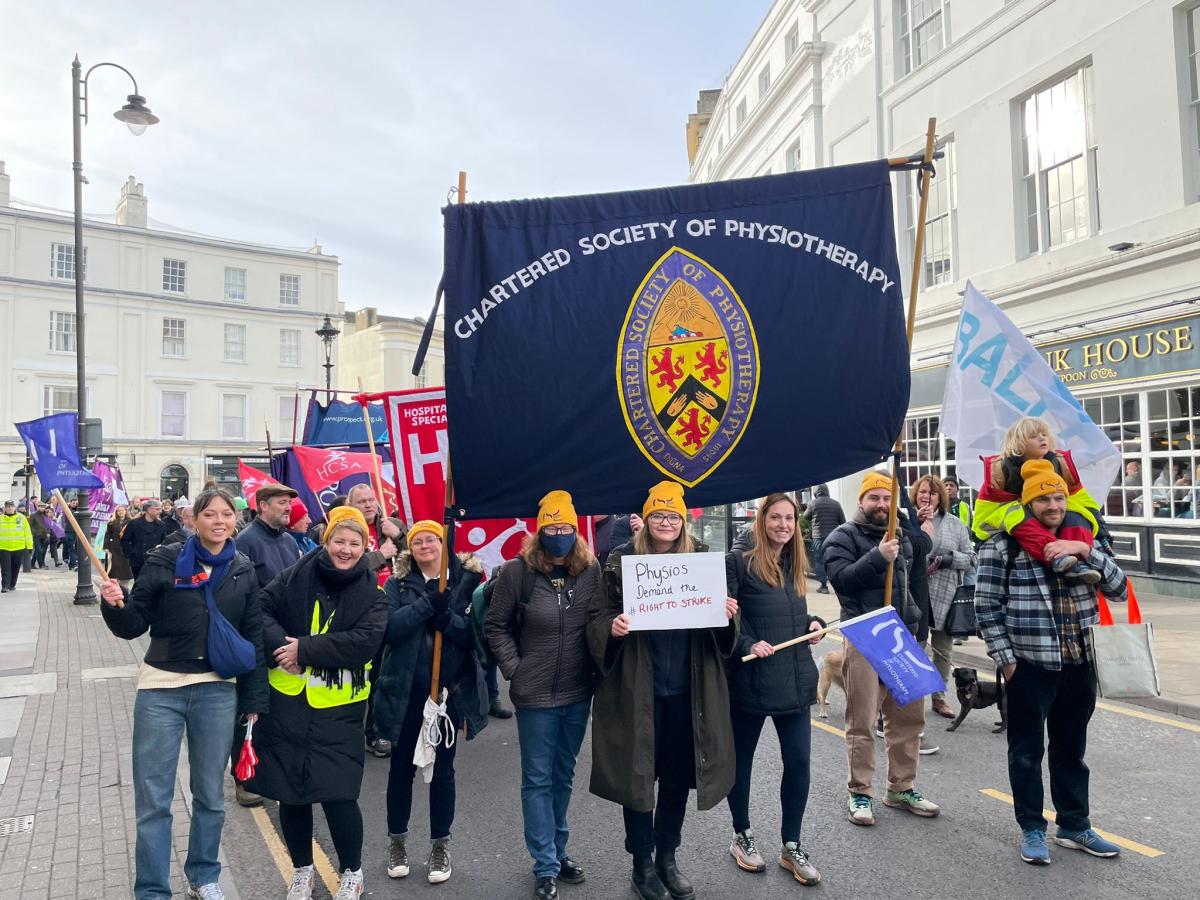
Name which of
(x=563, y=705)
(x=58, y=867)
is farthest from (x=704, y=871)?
(x=58, y=867)

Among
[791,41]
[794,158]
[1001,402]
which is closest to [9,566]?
[1001,402]

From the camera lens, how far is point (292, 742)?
386 cm

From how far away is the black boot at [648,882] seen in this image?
155 inches

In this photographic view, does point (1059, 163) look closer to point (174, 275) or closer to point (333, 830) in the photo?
point (333, 830)

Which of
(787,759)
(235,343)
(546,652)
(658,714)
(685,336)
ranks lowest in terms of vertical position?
(787,759)

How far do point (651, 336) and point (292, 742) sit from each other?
96.2 inches

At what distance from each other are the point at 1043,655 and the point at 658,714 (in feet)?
6.13

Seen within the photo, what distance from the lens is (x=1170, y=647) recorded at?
30.4ft

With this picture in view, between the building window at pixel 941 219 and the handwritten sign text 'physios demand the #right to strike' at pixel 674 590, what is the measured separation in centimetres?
1585

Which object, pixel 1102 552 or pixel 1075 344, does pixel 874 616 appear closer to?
pixel 1102 552

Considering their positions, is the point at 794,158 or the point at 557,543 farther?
the point at 794,158

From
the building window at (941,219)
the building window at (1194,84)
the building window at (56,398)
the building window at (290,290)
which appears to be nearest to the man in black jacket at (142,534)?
the building window at (941,219)

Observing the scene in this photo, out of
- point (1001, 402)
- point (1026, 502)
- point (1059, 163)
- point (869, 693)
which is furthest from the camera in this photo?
point (1059, 163)

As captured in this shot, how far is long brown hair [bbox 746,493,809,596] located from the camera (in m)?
4.29
